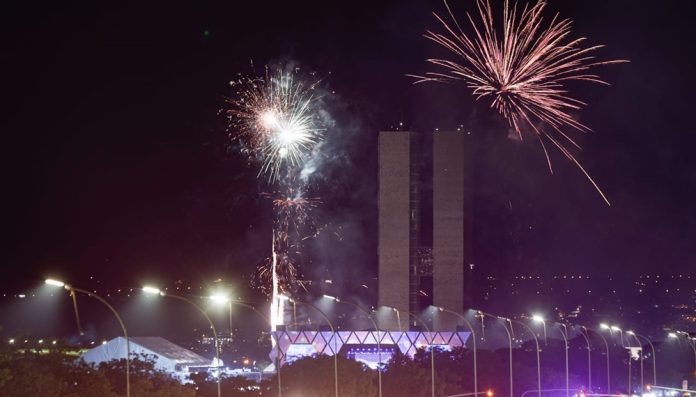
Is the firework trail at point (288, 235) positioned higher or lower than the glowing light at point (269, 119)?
lower

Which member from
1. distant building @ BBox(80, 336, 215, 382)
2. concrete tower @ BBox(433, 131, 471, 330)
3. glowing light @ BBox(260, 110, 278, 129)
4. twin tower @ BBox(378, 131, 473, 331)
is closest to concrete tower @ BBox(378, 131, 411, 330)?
twin tower @ BBox(378, 131, 473, 331)

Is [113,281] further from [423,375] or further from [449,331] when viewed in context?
[423,375]

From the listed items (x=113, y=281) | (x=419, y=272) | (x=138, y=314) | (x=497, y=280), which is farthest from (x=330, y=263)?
(x=138, y=314)

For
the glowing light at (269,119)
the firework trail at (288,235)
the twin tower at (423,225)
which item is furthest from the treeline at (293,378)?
the twin tower at (423,225)

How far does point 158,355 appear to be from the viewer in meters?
65.9

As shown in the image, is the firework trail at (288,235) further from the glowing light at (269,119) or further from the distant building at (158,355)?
the glowing light at (269,119)

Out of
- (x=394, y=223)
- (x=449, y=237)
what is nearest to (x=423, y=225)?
(x=449, y=237)

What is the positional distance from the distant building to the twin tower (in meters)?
27.0

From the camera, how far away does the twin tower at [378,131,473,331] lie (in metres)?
93.3

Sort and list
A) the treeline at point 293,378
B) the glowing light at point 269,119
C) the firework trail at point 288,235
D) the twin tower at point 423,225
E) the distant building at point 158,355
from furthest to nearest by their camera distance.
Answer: the twin tower at point 423,225
the firework trail at point 288,235
the distant building at point 158,355
the glowing light at point 269,119
the treeline at point 293,378

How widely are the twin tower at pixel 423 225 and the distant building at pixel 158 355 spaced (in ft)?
88.7

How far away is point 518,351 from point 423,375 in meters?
25.5

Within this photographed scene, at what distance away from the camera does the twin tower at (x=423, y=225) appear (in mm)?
93312

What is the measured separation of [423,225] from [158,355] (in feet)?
118
